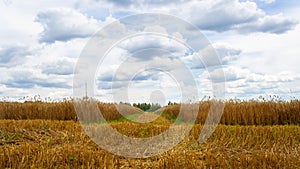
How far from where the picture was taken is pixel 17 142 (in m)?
9.73

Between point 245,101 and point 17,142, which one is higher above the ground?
point 245,101

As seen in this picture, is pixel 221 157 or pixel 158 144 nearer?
pixel 221 157

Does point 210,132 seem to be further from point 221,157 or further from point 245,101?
point 245,101

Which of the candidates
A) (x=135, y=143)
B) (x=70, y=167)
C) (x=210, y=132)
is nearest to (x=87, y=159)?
(x=70, y=167)

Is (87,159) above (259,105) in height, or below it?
below

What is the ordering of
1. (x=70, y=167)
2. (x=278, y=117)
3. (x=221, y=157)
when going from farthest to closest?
1. (x=278, y=117)
2. (x=221, y=157)
3. (x=70, y=167)

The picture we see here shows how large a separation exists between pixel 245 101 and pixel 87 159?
12487 millimetres

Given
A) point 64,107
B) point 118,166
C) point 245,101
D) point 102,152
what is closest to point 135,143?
point 102,152

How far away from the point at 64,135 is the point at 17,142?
131 cm

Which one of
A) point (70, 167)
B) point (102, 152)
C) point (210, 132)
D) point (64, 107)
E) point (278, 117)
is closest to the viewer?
point (70, 167)

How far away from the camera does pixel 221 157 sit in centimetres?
804

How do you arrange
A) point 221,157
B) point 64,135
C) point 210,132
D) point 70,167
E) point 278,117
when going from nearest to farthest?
point 70,167
point 221,157
point 64,135
point 210,132
point 278,117

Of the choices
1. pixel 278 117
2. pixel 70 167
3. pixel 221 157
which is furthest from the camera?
pixel 278 117

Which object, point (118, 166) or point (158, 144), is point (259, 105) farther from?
point (118, 166)
